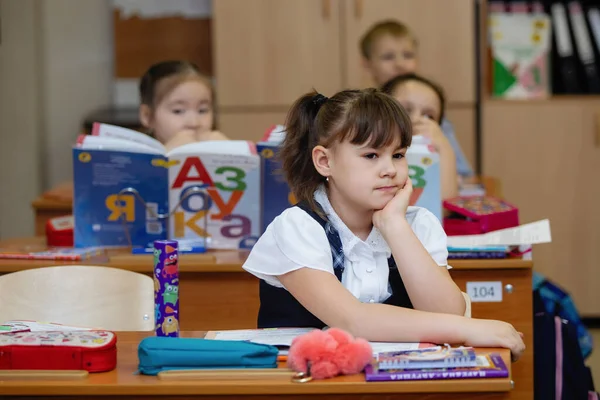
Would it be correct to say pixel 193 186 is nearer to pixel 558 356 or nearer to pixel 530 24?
pixel 558 356

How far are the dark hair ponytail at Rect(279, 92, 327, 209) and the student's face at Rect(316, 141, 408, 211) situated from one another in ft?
0.37

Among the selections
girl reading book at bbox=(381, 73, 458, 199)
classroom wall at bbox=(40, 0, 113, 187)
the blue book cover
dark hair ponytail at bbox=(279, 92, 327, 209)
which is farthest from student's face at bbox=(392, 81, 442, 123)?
classroom wall at bbox=(40, 0, 113, 187)

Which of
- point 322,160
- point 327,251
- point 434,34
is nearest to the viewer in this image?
point 327,251

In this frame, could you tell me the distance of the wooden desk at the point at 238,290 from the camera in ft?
8.49

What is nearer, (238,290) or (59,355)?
(59,355)

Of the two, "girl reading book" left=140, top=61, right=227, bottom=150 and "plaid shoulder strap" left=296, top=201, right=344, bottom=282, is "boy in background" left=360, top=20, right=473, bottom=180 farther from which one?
"plaid shoulder strap" left=296, top=201, right=344, bottom=282

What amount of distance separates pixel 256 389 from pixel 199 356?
0.38ft

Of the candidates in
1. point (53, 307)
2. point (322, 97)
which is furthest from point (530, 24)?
point (53, 307)

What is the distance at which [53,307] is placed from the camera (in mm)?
2166

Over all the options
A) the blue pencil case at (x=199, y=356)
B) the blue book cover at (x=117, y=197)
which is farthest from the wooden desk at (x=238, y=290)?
the blue pencil case at (x=199, y=356)

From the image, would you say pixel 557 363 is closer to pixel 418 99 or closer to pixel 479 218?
pixel 479 218

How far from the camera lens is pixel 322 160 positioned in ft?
6.61

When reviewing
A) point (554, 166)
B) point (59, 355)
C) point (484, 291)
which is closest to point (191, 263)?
point (484, 291)

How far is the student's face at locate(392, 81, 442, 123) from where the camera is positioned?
344 cm
